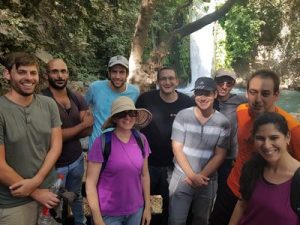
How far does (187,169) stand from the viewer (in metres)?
3.15

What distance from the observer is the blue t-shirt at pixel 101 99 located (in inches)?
149

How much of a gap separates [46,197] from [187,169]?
122 cm

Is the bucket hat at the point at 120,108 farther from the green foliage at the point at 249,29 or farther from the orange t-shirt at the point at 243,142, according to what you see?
the green foliage at the point at 249,29

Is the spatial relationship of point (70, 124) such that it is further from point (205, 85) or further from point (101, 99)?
point (205, 85)

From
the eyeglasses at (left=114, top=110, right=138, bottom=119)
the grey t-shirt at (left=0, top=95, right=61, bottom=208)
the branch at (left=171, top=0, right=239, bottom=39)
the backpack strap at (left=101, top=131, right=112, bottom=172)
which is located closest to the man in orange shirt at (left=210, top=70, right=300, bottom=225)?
the eyeglasses at (left=114, top=110, right=138, bottom=119)

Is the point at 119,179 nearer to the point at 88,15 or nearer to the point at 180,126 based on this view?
the point at 180,126

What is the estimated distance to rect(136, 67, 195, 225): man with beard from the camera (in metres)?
3.53

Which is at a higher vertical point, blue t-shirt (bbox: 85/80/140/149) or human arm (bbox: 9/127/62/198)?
blue t-shirt (bbox: 85/80/140/149)

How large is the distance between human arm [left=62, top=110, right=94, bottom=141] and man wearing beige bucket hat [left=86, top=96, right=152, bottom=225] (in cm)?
60

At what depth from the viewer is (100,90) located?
12.6ft

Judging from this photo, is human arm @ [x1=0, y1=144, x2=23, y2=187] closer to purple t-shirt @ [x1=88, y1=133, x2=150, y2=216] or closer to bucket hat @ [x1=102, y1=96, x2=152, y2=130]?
purple t-shirt @ [x1=88, y1=133, x2=150, y2=216]

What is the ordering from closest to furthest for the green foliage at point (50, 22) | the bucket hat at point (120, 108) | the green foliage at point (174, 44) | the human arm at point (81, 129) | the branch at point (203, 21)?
the bucket hat at point (120, 108) < the human arm at point (81, 129) < the green foliage at point (50, 22) < the branch at point (203, 21) < the green foliage at point (174, 44)

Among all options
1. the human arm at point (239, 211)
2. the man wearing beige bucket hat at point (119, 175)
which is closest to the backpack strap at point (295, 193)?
the human arm at point (239, 211)

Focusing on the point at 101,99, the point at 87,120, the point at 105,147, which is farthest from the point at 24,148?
the point at 101,99
